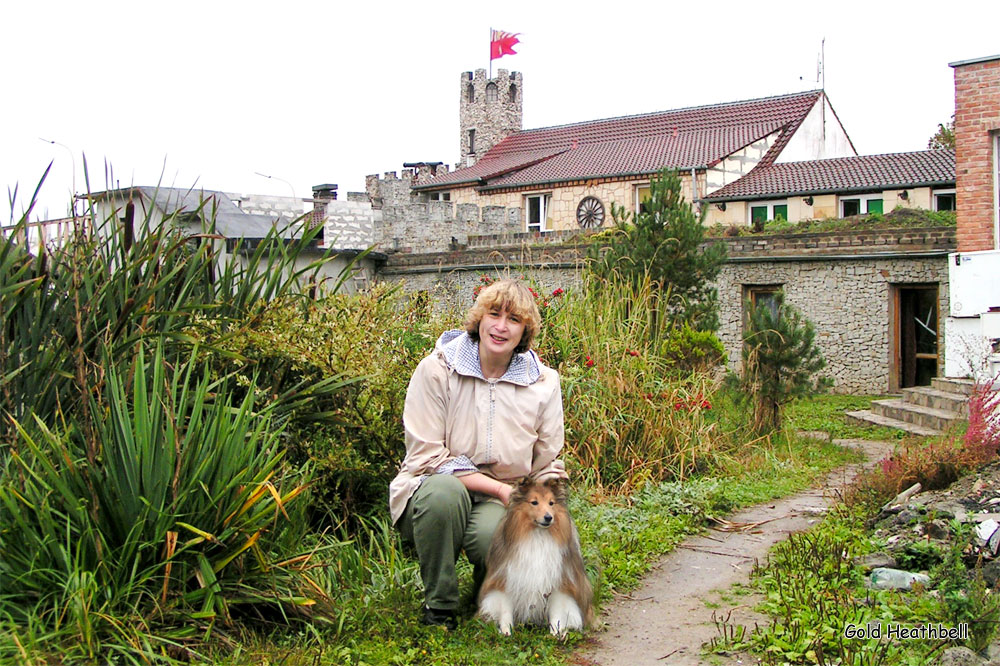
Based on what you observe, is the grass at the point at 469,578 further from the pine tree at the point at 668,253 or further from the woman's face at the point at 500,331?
the pine tree at the point at 668,253

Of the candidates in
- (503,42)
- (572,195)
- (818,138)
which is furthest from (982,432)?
(503,42)

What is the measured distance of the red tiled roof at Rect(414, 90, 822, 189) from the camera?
32.3 meters

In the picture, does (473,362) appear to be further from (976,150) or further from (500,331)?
(976,150)

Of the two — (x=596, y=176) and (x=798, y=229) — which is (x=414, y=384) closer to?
(x=798, y=229)

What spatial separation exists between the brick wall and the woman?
419 inches

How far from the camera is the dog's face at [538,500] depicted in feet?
12.9

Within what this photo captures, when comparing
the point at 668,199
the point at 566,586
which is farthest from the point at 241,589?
the point at 668,199

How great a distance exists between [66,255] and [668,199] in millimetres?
8578

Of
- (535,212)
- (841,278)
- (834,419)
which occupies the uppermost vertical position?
(535,212)

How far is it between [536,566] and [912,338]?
15948 millimetres

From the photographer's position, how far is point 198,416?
3.98 metres

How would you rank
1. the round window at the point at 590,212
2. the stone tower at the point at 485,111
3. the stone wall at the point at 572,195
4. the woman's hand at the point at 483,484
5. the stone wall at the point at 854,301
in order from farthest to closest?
the stone tower at the point at 485,111
the round window at the point at 590,212
the stone wall at the point at 572,195
the stone wall at the point at 854,301
the woman's hand at the point at 483,484

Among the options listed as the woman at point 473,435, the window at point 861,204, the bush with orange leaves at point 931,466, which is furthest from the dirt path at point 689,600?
the window at point 861,204

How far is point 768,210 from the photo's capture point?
2766cm
